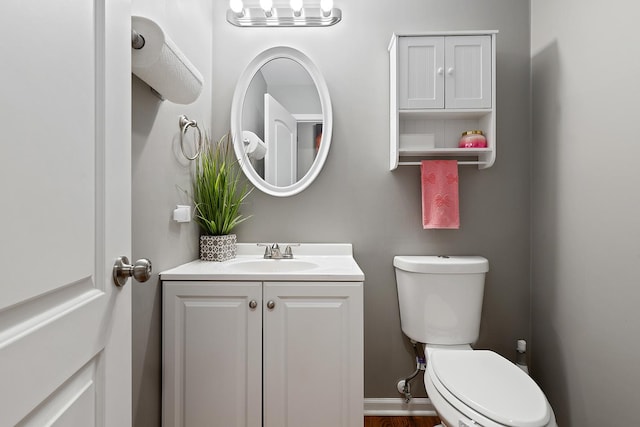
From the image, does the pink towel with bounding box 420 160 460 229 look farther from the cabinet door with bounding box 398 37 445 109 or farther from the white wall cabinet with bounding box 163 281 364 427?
the white wall cabinet with bounding box 163 281 364 427

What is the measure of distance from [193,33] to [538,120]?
1.71m

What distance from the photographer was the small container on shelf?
174 cm

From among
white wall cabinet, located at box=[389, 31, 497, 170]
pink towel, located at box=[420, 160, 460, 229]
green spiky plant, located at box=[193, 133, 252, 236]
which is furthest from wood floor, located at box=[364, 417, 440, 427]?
white wall cabinet, located at box=[389, 31, 497, 170]

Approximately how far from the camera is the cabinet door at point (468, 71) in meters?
1.69

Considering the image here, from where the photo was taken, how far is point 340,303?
1389mm

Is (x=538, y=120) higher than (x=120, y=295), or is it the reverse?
(x=538, y=120)

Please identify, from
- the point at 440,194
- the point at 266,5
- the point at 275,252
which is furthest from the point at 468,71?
the point at 275,252

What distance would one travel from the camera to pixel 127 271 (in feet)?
2.36

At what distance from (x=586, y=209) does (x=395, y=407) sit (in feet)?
4.24

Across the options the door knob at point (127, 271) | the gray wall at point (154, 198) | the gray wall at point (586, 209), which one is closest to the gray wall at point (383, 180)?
the gray wall at point (586, 209)

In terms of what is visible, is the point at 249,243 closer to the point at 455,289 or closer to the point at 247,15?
the point at 455,289

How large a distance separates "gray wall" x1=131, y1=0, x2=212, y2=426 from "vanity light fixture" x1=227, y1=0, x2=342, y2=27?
0.27 m

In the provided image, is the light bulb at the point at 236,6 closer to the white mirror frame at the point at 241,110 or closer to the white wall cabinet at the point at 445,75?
the white mirror frame at the point at 241,110

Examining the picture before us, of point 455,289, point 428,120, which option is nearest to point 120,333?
point 455,289
